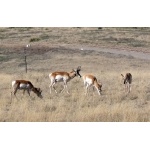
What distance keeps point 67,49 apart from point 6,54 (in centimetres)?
594

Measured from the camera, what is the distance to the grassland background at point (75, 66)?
11828 millimetres

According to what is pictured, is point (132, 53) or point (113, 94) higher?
point (132, 53)

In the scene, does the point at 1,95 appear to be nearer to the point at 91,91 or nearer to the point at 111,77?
the point at 91,91

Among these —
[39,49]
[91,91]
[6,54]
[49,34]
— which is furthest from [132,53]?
[91,91]

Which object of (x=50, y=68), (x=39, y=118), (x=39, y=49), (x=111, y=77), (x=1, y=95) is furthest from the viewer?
(x=39, y=49)

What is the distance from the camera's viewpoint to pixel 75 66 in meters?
29.4

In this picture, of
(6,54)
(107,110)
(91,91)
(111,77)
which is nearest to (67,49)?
(6,54)

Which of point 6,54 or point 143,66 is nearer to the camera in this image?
point 143,66

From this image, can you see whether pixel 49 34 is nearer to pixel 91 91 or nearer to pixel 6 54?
pixel 6 54

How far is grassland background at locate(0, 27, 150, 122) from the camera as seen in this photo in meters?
11.8

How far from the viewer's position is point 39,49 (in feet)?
124

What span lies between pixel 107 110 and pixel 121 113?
1.55ft

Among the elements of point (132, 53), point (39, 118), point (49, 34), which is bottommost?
point (39, 118)

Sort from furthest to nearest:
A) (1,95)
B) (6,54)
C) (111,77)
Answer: (6,54) → (111,77) → (1,95)
